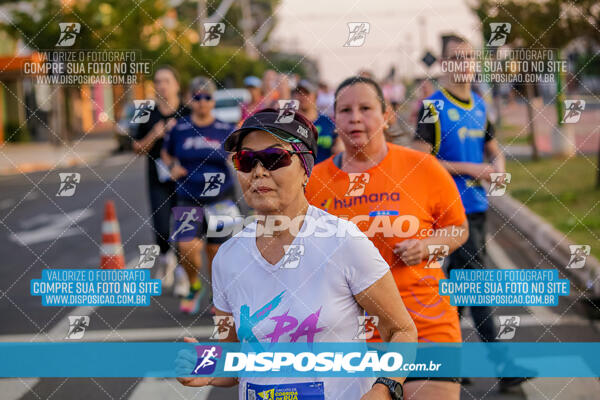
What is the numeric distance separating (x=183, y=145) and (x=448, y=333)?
14.4 ft

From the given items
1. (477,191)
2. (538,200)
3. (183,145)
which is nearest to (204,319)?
(183,145)

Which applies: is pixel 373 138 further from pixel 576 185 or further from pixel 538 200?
pixel 576 185

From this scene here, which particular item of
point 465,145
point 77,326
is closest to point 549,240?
point 465,145

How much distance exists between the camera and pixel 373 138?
13.1ft

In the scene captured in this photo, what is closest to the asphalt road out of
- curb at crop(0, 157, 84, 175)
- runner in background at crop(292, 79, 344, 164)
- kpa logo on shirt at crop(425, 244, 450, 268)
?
kpa logo on shirt at crop(425, 244, 450, 268)

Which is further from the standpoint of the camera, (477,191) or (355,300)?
(477,191)

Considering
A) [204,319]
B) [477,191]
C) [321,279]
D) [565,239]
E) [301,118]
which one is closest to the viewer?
[321,279]

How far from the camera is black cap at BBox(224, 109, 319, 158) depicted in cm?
292

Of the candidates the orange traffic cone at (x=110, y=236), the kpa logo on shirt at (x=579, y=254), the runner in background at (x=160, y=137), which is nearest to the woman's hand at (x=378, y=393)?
the kpa logo on shirt at (x=579, y=254)

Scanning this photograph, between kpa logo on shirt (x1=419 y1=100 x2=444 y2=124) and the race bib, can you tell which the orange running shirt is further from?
kpa logo on shirt (x1=419 y1=100 x2=444 y2=124)

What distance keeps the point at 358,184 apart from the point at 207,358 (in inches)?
49.2

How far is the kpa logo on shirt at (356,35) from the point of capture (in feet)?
14.7

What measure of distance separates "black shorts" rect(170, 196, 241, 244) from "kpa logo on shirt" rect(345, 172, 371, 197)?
361cm

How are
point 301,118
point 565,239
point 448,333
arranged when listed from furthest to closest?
point 565,239, point 448,333, point 301,118
